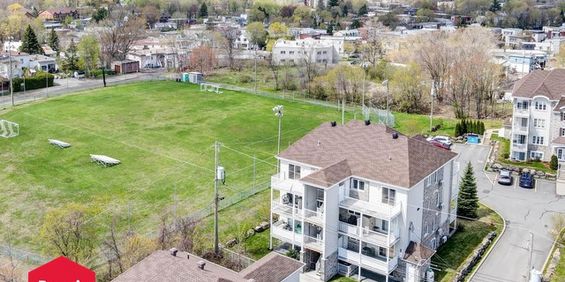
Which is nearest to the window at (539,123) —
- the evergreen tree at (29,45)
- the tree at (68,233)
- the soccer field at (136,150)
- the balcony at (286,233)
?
the soccer field at (136,150)

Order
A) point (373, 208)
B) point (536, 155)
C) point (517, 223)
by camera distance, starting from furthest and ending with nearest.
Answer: point (536, 155) < point (517, 223) < point (373, 208)

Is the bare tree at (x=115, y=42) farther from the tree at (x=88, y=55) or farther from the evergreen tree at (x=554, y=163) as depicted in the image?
the evergreen tree at (x=554, y=163)

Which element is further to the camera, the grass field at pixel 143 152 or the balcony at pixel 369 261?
the grass field at pixel 143 152

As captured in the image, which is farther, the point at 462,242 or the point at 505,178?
the point at 505,178

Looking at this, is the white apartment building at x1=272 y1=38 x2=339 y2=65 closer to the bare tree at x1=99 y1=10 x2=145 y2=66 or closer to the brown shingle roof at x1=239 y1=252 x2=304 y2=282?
the bare tree at x1=99 y1=10 x2=145 y2=66

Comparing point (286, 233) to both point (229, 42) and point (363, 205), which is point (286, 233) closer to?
point (363, 205)

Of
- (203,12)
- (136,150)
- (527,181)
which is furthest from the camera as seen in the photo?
(203,12)

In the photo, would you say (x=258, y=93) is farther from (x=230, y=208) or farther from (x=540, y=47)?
(x=540, y=47)

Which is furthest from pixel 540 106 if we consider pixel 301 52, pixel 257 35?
pixel 257 35
